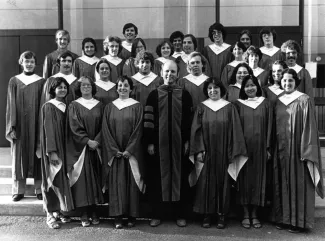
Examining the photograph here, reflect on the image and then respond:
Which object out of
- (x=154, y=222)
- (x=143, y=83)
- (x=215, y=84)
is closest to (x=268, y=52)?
(x=215, y=84)

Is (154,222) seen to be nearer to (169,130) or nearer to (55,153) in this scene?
(169,130)

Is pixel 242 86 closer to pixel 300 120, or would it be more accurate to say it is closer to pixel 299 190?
pixel 300 120

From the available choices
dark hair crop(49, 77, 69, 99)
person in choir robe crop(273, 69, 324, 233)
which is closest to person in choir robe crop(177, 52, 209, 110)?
person in choir robe crop(273, 69, 324, 233)

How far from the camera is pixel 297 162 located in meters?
5.42

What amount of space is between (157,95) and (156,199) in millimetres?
1185

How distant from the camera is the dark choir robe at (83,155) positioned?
218 inches

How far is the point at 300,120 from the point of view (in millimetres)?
5422

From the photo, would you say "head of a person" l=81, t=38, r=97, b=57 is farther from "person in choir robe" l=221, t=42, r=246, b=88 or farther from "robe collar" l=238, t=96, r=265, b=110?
"robe collar" l=238, t=96, r=265, b=110

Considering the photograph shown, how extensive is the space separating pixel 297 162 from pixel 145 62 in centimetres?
210

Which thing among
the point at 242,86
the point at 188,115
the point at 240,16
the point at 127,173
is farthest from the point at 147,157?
the point at 240,16

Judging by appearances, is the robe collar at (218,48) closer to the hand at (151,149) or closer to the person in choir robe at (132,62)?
the person in choir robe at (132,62)

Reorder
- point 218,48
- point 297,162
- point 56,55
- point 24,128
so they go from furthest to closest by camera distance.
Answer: point 218,48, point 56,55, point 24,128, point 297,162

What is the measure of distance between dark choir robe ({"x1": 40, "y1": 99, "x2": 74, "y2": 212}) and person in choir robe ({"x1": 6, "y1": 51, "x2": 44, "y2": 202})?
519 millimetres

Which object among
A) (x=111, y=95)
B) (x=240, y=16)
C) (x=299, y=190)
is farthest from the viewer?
(x=240, y=16)
